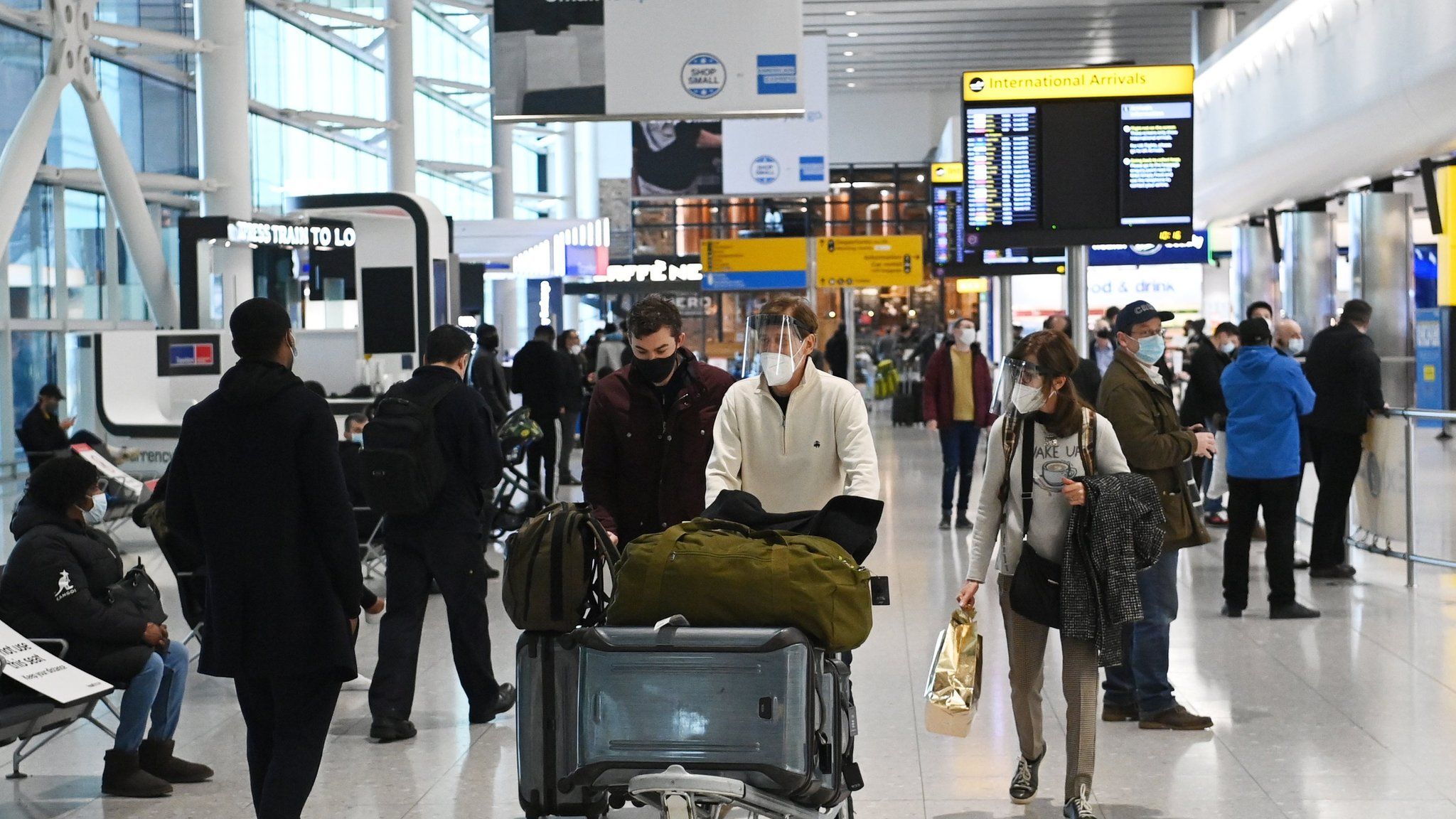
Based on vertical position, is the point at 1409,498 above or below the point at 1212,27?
below

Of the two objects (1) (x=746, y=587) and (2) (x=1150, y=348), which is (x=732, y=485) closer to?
Result: (1) (x=746, y=587)

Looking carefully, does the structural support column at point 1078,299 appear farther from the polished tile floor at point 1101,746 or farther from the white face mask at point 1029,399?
the white face mask at point 1029,399

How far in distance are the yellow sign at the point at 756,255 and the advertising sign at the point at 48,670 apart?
69.2 feet

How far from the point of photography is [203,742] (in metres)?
5.95

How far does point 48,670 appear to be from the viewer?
492 cm

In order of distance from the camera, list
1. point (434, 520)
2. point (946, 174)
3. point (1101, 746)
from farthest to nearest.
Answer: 1. point (946, 174)
2. point (434, 520)
3. point (1101, 746)

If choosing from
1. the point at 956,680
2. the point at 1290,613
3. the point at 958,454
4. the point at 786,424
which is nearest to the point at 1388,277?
the point at 958,454

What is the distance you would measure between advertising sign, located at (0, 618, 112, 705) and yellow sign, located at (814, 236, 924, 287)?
68.8ft

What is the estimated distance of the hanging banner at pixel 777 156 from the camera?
2322 cm

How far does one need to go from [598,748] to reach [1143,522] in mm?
1973

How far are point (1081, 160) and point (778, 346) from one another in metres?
5.62

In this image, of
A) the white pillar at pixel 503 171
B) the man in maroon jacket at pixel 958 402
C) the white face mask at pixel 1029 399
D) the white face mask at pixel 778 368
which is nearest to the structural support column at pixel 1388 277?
the man in maroon jacket at pixel 958 402

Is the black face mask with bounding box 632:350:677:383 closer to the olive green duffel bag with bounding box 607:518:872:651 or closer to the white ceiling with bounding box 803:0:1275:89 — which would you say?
the olive green duffel bag with bounding box 607:518:872:651

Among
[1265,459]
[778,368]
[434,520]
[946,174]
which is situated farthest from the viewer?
[946,174]
